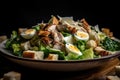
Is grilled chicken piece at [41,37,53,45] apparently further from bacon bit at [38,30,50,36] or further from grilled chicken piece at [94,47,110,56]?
grilled chicken piece at [94,47,110,56]

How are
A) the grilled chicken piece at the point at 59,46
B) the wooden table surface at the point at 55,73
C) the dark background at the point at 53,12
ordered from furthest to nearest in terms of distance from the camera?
the dark background at the point at 53,12, the grilled chicken piece at the point at 59,46, the wooden table surface at the point at 55,73

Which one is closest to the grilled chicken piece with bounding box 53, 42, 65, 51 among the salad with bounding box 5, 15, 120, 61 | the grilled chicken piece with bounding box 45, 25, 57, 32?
the salad with bounding box 5, 15, 120, 61

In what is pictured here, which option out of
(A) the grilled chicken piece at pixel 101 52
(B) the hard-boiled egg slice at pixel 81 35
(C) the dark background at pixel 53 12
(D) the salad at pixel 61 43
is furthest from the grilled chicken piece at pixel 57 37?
(C) the dark background at pixel 53 12

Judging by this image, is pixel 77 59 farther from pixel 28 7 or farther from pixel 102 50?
pixel 28 7

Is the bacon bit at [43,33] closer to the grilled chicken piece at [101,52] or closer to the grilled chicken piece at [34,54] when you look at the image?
the grilled chicken piece at [34,54]

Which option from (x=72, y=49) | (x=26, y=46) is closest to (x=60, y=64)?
(x=72, y=49)
